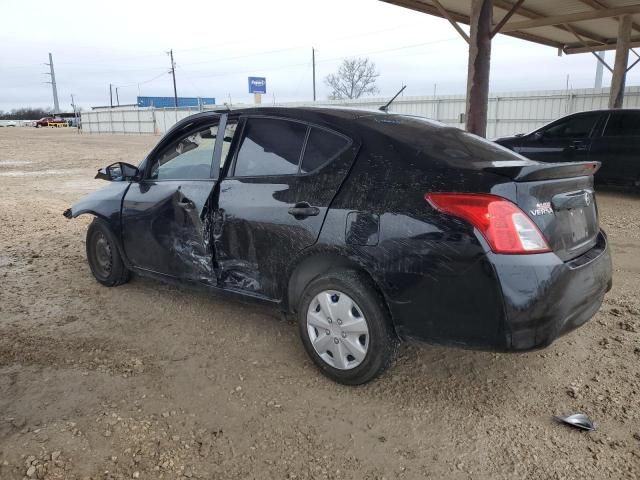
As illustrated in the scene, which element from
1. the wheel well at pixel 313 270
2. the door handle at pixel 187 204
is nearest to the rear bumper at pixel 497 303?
the wheel well at pixel 313 270

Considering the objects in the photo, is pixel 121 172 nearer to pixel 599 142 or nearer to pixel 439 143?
pixel 439 143

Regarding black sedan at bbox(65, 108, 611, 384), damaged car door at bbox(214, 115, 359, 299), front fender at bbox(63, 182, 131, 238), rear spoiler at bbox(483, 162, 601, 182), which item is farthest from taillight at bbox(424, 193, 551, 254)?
front fender at bbox(63, 182, 131, 238)

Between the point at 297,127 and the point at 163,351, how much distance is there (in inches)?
70.1

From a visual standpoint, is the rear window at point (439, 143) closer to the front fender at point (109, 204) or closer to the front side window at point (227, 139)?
the front side window at point (227, 139)

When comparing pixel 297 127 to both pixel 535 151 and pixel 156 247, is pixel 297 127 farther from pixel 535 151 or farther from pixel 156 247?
pixel 535 151

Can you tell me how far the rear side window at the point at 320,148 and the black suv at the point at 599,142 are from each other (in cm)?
740

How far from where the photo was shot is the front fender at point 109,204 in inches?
171

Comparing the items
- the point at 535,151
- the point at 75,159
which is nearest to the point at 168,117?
the point at 75,159

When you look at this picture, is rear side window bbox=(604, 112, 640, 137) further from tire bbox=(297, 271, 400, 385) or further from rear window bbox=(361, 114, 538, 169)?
tire bbox=(297, 271, 400, 385)

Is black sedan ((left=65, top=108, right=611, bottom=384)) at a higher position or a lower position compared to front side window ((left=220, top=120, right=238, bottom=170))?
lower

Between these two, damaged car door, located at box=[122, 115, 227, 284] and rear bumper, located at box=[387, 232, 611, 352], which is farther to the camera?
damaged car door, located at box=[122, 115, 227, 284]

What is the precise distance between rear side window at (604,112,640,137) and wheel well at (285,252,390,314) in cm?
778

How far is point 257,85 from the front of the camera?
54.8 metres

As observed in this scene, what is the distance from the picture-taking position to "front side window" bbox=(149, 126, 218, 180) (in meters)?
3.70
